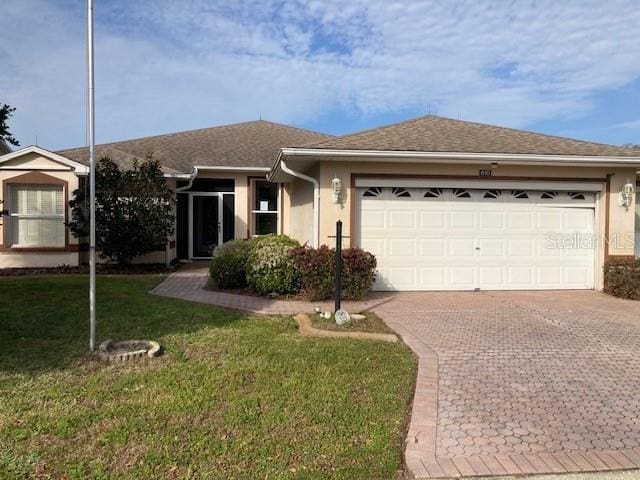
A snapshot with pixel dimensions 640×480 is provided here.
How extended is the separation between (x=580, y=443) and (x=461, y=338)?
3073 millimetres

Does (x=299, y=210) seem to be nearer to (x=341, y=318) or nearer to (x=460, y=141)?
(x=460, y=141)

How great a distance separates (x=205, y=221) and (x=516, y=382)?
1349 cm

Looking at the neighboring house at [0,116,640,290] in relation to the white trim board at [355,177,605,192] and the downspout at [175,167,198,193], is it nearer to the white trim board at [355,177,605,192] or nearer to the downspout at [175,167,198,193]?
the white trim board at [355,177,605,192]

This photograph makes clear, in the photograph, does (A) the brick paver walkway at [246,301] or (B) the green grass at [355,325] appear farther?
(A) the brick paver walkway at [246,301]

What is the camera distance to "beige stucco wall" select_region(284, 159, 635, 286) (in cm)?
1070

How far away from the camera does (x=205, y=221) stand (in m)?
17.3

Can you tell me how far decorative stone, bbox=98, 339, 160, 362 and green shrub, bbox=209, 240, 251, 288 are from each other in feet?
15.0

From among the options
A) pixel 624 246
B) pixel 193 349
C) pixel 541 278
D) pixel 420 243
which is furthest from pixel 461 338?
pixel 624 246

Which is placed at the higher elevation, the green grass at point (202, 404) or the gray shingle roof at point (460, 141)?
the gray shingle roof at point (460, 141)

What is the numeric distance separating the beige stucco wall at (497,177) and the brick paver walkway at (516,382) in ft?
6.59

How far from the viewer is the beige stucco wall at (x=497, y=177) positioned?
10.7 m

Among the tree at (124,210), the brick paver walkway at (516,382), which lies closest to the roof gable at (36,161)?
the tree at (124,210)
